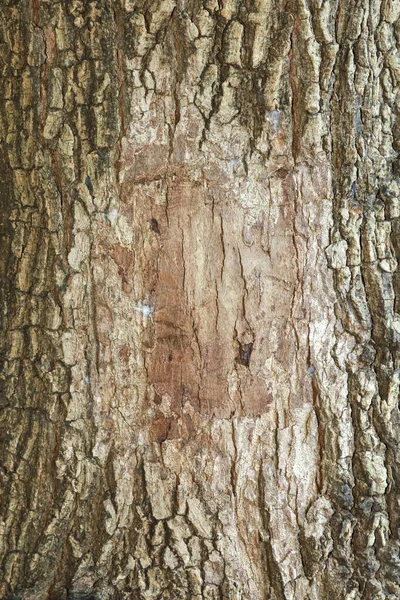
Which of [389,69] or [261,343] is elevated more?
[389,69]

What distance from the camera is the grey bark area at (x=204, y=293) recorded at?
1791 millimetres

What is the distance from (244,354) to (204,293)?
17 cm

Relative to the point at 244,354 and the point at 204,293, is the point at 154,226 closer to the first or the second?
the point at 204,293

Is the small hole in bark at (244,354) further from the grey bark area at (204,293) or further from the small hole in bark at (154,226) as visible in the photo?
the small hole in bark at (154,226)

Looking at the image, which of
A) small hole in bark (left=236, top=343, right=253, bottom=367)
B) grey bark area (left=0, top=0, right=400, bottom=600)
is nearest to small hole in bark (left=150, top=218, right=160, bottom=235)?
grey bark area (left=0, top=0, right=400, bottom=600)

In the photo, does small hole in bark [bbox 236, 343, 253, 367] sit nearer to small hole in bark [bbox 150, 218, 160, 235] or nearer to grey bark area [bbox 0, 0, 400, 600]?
grey bark area [bbox 0, 0, 400, 600]

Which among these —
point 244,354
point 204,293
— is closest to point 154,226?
point 204,293

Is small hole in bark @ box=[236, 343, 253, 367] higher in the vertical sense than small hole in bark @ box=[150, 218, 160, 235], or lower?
lower

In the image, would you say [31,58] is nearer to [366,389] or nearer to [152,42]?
[152,42]

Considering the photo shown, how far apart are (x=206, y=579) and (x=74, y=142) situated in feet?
3.60

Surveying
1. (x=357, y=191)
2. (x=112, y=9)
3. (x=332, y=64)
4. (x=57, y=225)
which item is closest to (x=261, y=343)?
(x=357, y=191)

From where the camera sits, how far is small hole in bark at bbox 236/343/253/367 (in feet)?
6.03

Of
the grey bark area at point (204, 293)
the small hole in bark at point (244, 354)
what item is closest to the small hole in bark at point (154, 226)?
the grey bark area at point (204, 293)

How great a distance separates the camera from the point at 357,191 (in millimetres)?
1869
